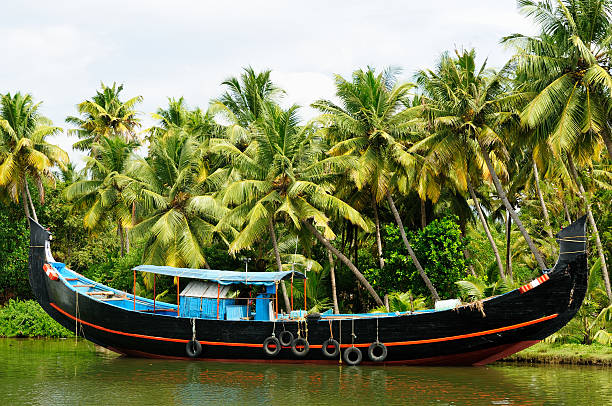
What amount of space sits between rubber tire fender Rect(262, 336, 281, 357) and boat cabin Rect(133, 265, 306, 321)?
69 centimetres

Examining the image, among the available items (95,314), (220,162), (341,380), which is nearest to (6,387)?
(95,314)

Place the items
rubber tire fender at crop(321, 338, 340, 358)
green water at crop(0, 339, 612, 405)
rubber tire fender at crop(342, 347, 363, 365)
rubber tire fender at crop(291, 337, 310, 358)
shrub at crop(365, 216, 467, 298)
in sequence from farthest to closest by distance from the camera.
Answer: shrub at crop(365, 216, 467, 298)
rubber tire fender at crop(291, 337, 310, 358)
rubber tire fender at crop(321, 338, 340, 358)
rubber tire fender at crop(342, 347, 363, 365)
green water at crop(0, 339, 612, 405)

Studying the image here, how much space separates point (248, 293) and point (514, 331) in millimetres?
9136

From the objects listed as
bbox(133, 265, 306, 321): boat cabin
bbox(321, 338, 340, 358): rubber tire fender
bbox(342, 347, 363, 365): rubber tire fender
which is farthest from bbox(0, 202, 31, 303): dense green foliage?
bbox(342, 347, 363, 365): rubber tire fender

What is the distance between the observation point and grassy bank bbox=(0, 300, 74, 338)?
86.0 feet

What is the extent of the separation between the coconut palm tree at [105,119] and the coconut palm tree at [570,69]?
2185 centimetres

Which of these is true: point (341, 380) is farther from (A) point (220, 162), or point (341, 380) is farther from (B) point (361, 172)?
(A) point (220, 162)

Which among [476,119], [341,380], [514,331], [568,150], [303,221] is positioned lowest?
[341,380]

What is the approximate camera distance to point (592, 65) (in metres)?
15.8

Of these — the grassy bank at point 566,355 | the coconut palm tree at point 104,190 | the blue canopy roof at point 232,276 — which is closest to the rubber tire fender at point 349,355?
the blue canopy roof at point 232,276

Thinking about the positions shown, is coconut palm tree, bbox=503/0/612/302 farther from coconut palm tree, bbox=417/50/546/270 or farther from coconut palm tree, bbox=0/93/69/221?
coconut palm tree, bbox=0/93/69/221

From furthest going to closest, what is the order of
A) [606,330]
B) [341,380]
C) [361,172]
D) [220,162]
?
1. [220,162]
2. [361,172]
3. [606,330]
4. [341,380]

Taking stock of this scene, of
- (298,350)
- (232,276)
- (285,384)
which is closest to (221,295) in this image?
(232,276)

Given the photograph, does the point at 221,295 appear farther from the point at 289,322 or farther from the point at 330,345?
the point at 330,345
